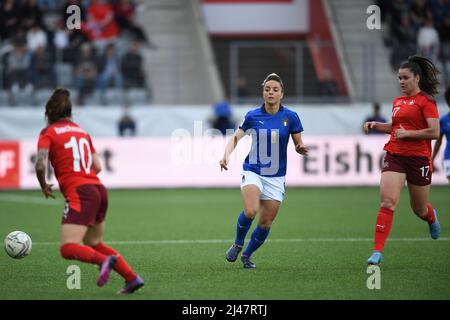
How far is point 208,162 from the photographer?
23.5m

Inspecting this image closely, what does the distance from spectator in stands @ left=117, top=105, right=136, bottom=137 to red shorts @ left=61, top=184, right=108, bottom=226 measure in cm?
1680

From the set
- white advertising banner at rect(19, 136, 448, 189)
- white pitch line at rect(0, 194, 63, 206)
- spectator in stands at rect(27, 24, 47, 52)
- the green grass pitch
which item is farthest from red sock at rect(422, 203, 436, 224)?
spectator in stands at rect(27, 24, 47, 52)

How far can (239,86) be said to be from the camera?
26.4 m

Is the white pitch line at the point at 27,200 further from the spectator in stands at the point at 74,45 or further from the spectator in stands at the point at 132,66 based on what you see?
the spectator in stands at the point at 132,66

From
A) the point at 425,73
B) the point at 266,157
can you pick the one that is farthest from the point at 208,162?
the point at 425,73

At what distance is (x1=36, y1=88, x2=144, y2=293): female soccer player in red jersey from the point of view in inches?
314

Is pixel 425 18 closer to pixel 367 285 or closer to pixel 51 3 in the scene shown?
pixel 51 3

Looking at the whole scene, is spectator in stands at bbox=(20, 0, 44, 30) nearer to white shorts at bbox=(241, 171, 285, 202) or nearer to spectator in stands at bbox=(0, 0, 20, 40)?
spectator in stands at bbox=(0, 0, 20, 40)

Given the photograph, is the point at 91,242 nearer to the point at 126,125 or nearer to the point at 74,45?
the point at 126,125

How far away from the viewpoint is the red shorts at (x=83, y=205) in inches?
315

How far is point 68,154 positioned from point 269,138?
113 inches

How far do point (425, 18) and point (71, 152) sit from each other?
2113 cm

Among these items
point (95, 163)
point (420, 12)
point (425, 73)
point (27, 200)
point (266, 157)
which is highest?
point (420, 12)
